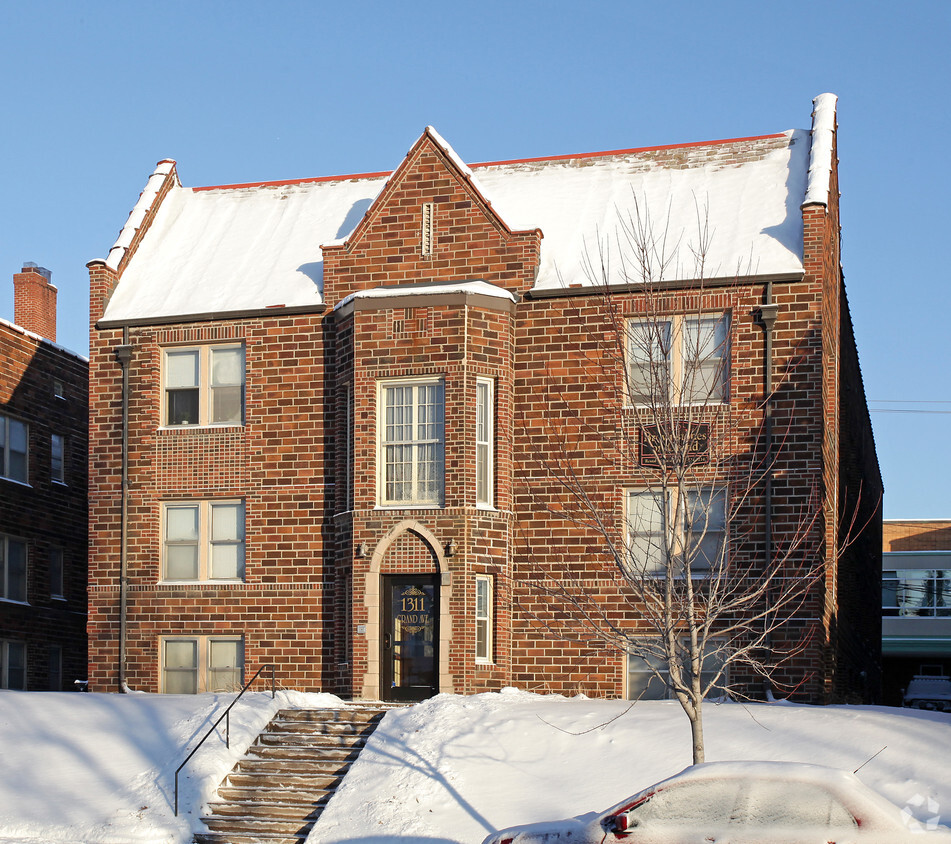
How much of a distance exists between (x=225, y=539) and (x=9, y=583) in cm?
805

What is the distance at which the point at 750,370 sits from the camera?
22.7 meters

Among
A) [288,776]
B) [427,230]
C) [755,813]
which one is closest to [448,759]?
[288,776]

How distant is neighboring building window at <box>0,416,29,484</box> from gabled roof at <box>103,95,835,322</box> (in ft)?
18.6

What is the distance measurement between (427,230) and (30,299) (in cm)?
1587

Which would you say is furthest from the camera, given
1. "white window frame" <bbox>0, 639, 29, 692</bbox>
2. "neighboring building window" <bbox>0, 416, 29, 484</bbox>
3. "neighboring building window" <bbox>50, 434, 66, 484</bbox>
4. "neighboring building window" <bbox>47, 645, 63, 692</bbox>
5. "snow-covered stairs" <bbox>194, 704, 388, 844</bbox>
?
"neighboring building window" <bbox>50, 434, 66, 484</bbox>

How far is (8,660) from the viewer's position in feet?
98.6

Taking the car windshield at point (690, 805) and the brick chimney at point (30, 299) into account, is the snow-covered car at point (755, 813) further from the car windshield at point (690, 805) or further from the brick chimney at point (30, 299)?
the brick chimney at point (30, 299)

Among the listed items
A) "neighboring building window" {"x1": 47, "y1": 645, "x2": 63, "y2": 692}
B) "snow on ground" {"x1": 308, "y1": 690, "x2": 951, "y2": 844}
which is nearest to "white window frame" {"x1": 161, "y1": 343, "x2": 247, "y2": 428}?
"snow on ground" {"x1": 308, "y1": 690, "x2": 951, "y2": 844}

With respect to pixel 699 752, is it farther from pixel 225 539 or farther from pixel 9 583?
pixel 9 583

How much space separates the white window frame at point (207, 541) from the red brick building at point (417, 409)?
0.05 m

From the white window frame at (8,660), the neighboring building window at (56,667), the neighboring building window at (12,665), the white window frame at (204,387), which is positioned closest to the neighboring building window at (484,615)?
the white window frame at (204,387)

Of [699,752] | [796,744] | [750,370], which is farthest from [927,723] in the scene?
[750,370]

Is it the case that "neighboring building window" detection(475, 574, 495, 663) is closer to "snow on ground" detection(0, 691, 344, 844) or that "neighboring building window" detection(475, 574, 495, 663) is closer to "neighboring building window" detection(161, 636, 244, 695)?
"snow on ground" detection(0, 691, 344, 844)

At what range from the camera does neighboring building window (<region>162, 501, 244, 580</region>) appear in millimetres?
25016
